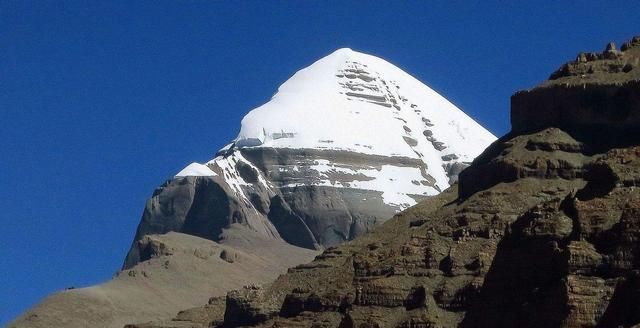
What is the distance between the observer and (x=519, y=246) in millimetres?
114500

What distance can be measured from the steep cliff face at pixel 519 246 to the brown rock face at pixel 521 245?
0.08 meters

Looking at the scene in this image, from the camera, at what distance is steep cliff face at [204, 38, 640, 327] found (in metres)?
106

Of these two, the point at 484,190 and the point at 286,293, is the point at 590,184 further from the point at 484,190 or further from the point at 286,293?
the point at 286,293

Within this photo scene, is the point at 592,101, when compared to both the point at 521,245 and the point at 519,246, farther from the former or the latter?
the point at 521,245

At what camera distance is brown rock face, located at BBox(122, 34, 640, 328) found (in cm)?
10556

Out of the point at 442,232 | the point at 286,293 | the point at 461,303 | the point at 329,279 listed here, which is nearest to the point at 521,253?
the point at 461,303

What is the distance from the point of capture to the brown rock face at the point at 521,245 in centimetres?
10556

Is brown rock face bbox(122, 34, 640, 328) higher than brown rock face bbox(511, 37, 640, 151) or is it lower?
lower

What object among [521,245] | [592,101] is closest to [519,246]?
[521,245]

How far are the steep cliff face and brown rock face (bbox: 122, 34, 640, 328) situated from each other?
83 millimetres

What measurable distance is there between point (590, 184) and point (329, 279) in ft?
145

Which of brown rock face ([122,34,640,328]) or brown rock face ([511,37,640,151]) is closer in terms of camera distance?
brown rock face ([122,34,640,328])

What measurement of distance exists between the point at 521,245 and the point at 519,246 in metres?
0.21

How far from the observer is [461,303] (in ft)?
449
